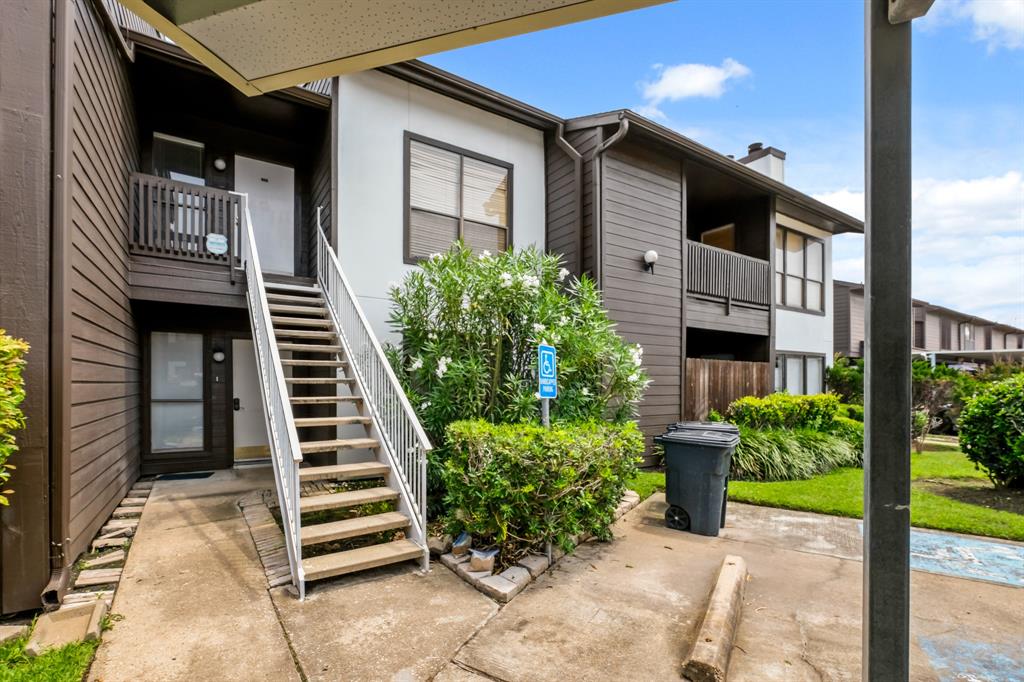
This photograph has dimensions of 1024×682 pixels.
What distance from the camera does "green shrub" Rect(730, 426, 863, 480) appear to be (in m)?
7.08

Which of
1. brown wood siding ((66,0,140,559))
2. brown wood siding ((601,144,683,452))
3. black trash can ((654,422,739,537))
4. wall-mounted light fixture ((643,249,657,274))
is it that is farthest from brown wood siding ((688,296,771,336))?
brown wood siding ((66,0,140,559))

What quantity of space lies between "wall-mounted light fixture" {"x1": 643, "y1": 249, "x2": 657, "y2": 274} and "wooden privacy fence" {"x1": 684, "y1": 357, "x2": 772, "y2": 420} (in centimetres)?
179

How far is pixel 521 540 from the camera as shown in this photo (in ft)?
12.8

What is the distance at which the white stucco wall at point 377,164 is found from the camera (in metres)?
6.13

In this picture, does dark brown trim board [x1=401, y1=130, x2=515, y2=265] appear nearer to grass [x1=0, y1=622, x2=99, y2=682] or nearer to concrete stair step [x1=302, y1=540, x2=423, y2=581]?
concrete stair step [x1=302, y1=540, x2=423, y2=581]

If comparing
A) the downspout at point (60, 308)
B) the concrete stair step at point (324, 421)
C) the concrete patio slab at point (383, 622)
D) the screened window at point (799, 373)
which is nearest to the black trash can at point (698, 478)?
the concrete patio slab at point (383, 622)

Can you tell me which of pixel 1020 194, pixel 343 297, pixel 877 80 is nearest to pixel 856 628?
pixel 1020 194

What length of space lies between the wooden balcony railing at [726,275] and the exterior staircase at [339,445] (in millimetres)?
6013

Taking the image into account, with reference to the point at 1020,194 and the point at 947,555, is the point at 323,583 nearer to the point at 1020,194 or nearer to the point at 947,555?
the point at 1020,194

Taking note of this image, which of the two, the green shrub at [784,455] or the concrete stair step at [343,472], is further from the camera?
the green shrub at [784,455]

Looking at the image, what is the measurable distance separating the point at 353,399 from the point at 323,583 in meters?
1.89

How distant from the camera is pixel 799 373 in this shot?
1114cm

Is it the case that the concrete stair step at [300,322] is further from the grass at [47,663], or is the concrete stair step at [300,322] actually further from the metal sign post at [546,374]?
the grass at [47,663]

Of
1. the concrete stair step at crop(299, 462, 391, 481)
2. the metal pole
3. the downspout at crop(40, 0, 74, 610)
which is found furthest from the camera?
→ the concrete stair step at crop(299, 462, 391, 481)
